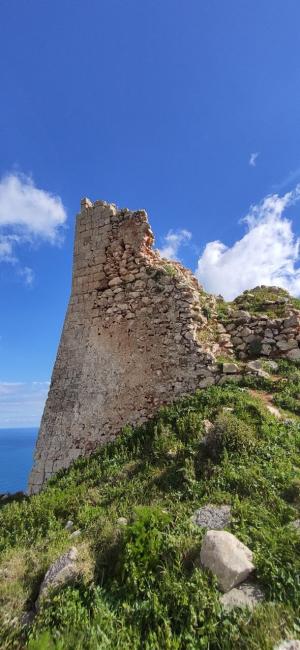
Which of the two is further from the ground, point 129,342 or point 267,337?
point 129,342

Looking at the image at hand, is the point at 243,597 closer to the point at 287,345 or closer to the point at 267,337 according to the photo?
the point at 287,345

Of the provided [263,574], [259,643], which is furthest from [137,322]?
[259,643]

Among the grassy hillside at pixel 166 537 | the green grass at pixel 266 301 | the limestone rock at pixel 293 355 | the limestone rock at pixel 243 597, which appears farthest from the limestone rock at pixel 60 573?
the green grass at pixel 266 301

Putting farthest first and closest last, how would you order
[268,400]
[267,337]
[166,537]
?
[267,337], [268,400], [166,537]

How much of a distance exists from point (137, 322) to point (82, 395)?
215 cm

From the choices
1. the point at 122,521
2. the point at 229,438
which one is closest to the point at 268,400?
the point at 229,438

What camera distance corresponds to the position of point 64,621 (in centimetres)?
290

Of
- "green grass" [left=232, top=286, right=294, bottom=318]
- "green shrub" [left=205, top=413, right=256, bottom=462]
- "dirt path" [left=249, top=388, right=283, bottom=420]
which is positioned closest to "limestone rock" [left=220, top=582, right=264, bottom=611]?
"green shrub" [left=205, top=413, right=256, bottom=462]

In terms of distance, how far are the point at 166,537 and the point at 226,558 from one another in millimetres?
700

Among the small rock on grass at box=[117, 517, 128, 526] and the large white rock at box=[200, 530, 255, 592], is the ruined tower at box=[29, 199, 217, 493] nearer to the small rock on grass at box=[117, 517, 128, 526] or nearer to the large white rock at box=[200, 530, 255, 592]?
the small rock on grass at box=[117, 517, 128, 526]

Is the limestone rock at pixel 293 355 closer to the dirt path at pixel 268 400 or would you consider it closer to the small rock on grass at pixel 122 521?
the dirt path at pixel 268 400

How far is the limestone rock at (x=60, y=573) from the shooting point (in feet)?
10.9

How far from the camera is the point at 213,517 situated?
3904mm

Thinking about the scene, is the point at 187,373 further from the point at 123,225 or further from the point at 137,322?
the point at 123,225
